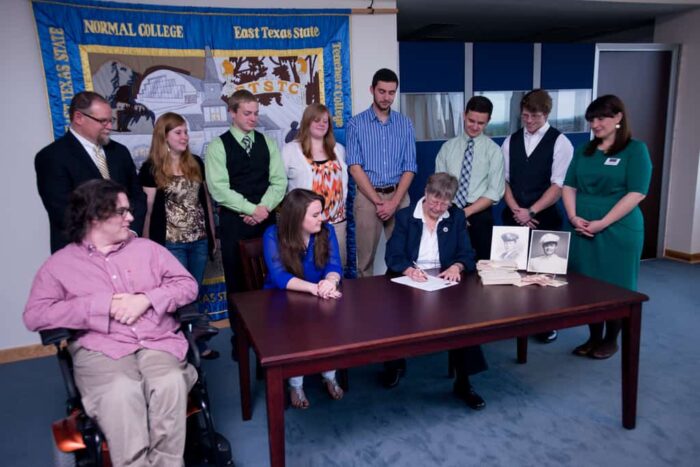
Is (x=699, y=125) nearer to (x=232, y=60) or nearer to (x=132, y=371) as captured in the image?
(x=232, y=60)

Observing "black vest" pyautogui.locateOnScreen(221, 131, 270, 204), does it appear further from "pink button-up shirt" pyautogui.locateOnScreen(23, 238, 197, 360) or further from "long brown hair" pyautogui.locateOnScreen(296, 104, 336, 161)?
"pink button-up shirt" pyautogui.locateOnScreen(23, 238, 197, 360)

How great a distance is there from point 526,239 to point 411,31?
4.48 metres

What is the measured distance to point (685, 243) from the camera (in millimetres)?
5277

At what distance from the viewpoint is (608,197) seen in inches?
113

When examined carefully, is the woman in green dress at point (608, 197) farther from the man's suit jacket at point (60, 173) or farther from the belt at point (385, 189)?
the man's suit jacket at point (60, 173)

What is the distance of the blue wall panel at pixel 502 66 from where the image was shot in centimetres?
475

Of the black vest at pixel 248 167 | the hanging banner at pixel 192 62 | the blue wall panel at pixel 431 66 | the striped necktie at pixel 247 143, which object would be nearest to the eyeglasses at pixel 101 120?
the black vest at pixel 248 167

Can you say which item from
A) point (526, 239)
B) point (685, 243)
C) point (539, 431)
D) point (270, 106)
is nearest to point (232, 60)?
point (270, 106)

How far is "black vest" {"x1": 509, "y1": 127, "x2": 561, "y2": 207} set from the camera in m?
3.26

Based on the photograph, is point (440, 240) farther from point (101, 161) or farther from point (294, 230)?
point (101, 161)

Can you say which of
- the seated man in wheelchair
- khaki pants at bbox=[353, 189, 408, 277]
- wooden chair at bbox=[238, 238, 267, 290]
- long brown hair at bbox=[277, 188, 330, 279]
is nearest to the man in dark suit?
the seated man in wheelchair

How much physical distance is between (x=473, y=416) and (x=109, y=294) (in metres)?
1.80

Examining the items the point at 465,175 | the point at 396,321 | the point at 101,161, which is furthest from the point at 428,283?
the point at 101,161

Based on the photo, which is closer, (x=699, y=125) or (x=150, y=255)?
(x=150, y=255)
